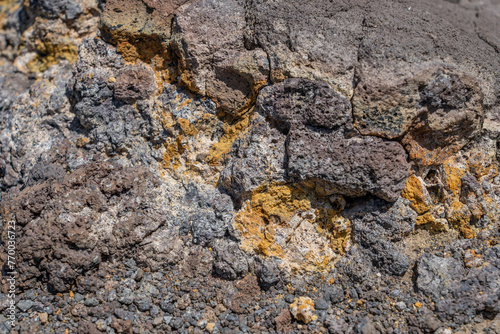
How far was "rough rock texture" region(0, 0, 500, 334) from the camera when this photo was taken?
7.84ft

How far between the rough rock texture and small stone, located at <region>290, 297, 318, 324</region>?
12 millimetres

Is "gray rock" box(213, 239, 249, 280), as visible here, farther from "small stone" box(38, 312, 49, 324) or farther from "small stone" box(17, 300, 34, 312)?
"small stone" box(17, 300, 34, 312)

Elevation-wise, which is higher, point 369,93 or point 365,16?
point 365,16

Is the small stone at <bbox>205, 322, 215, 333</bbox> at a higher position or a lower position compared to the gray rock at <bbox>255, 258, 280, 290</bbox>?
lower

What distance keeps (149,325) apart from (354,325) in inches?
49.8

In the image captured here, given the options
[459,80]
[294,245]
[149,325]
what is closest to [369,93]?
[459,80]

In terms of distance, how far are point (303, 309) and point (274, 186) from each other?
0.78 metres

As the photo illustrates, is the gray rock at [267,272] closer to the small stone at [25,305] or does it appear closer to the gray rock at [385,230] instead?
the gray rock at [385,230]

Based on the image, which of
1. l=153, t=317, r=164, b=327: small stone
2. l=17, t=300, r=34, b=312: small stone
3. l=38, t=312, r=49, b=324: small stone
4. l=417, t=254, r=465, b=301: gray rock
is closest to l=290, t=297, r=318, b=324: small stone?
l=417, t=254, r=465, b=301: gray rock

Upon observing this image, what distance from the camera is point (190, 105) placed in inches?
108

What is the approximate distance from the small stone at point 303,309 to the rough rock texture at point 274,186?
0.04 feet

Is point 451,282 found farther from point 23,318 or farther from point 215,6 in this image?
point 23,318

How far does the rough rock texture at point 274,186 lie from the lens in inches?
94.0

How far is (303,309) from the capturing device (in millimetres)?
2402
